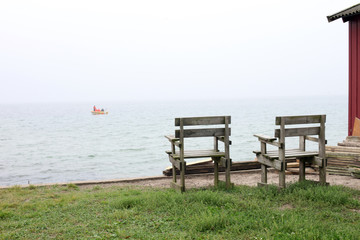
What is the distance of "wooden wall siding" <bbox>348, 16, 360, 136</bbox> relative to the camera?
12250 millimetres

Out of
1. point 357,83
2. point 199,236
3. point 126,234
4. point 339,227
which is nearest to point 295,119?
point 339,227

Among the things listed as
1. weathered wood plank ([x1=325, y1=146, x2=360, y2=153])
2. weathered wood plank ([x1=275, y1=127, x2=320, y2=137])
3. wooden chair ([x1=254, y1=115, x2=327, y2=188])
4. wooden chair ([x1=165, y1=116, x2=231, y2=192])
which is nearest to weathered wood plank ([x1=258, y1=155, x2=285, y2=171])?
wooden chair ([x1=254, y1=115, x2=327, y2=188])

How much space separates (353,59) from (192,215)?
9198mm

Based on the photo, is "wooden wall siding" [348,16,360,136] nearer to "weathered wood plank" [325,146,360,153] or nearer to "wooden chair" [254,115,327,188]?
"weathered wood plank" [325,146,360,153]

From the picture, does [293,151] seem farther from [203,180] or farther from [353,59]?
[353,59]

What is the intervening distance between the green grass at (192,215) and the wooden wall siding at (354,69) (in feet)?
17.0

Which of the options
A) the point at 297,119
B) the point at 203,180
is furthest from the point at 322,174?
the point at 203,180

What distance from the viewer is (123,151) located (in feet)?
101

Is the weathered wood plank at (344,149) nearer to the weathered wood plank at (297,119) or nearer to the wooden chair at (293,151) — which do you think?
the wooden chair at (293,151)

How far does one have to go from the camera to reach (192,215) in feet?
20.3

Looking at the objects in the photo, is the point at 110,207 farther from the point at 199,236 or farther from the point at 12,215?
the point at 199,236

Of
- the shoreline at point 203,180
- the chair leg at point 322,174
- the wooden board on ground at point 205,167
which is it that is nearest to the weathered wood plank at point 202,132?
the shoreline at point 203,180

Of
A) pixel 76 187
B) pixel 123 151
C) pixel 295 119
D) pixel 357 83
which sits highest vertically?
pixel 357 83

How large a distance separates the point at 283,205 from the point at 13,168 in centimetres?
1955
